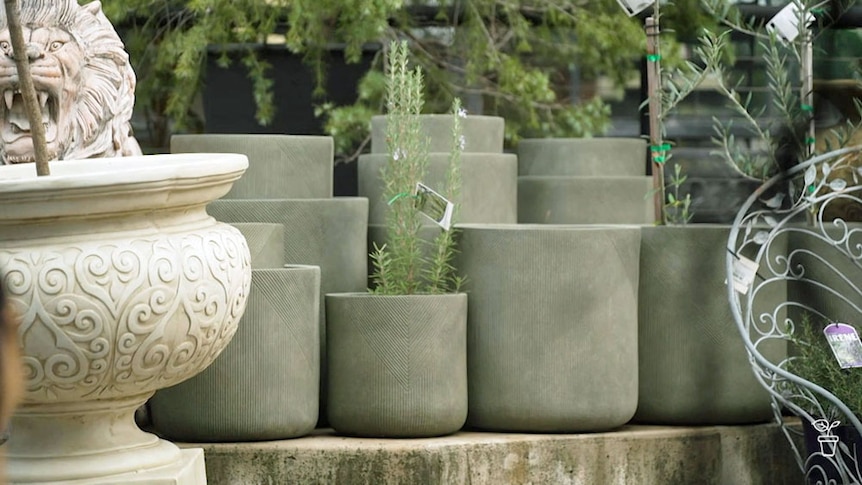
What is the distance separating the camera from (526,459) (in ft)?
14.0

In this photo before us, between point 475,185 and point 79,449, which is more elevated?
point 475,185

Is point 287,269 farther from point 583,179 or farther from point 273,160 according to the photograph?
point 583,179

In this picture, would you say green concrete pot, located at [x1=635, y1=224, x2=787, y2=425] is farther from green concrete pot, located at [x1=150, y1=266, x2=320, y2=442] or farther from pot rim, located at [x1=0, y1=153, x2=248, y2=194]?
pot rim, located at [x1=0, y1=153, x2=248, y2=194]

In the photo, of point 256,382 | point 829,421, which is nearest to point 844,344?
point 829,421

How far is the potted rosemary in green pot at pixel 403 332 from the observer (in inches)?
166

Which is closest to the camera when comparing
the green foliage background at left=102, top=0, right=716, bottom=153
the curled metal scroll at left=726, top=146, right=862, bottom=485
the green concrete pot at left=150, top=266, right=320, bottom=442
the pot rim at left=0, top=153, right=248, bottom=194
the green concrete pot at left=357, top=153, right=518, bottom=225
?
the pot rim at left=0, top=153, right=248, bottom=194

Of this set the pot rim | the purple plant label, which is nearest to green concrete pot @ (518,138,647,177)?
the purple plant label

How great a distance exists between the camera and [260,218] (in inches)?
177

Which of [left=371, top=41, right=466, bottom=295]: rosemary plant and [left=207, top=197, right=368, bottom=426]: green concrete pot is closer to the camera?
[left=371, top=41, right=466, bottom=295]: rosemary plant

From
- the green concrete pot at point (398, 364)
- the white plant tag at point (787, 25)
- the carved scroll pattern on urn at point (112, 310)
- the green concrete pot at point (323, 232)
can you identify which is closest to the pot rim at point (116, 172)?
the carved scroll pattern on urn at point (112, 310)

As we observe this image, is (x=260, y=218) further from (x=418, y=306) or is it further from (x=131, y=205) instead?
(x=131, y=205)

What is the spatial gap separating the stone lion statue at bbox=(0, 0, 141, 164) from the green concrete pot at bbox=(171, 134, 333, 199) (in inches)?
16.6

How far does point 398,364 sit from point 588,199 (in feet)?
4.93

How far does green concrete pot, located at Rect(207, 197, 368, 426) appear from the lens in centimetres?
449
